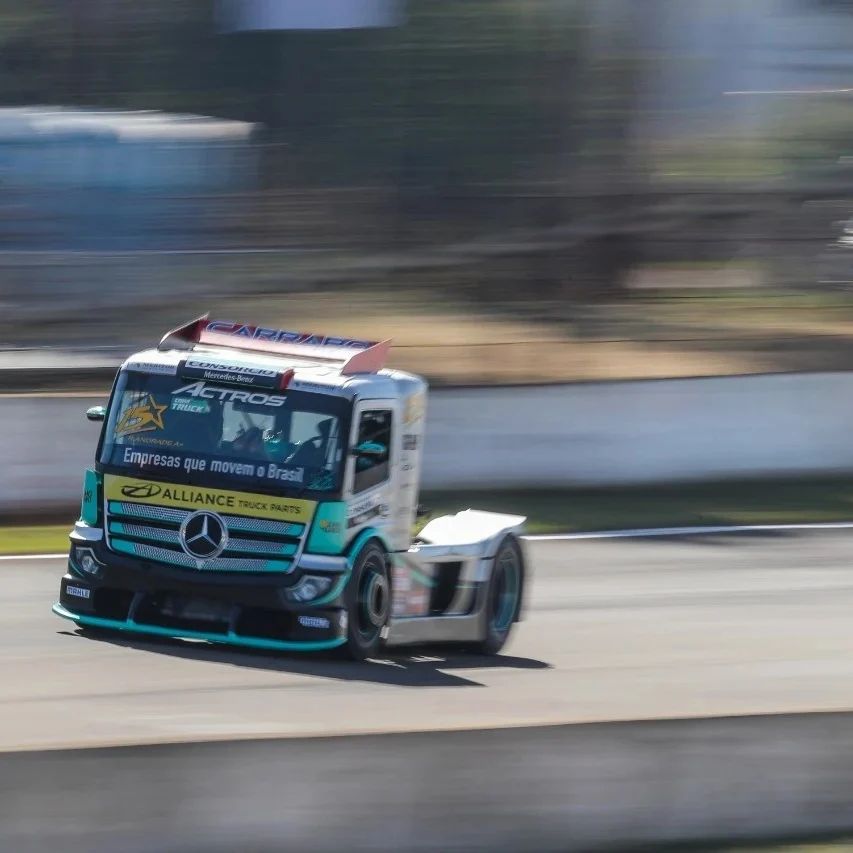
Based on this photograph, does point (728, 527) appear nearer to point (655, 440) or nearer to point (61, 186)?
point (655, 440)

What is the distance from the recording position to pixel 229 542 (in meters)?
9.62

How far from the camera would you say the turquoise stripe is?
→ 374 inches

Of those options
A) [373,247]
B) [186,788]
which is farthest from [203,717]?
[373,247]

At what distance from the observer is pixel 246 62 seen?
1244 inches

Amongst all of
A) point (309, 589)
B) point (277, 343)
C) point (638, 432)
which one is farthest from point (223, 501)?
point (638, 432)

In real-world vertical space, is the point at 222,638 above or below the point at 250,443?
below

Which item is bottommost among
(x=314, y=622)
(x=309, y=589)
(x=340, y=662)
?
(x=340, y=662)

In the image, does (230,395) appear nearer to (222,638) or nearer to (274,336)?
(274,336)

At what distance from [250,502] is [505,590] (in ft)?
7.71

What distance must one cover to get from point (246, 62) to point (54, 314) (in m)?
10.2

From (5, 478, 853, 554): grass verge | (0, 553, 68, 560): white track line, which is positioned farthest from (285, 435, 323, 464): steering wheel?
(5, 478, 853, 554): grass verge

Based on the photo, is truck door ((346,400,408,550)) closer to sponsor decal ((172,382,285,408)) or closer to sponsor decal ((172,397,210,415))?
sponsor decal ((172,382,285,408))

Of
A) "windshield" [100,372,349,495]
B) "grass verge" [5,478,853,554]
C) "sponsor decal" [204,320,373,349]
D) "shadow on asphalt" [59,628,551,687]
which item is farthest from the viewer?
"grass verge" [5,478,853,554]

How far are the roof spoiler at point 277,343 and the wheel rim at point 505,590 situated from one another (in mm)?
1745
